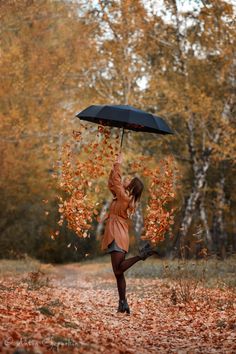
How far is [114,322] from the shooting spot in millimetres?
8625

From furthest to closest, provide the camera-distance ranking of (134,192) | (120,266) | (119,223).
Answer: (134,192), (119,223), (120,266)

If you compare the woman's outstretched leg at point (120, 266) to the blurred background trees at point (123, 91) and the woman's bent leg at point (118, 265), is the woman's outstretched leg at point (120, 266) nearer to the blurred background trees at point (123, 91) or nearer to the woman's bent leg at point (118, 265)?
the woman's bent leg at point (118, 265)

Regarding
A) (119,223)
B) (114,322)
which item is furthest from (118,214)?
(114,322)

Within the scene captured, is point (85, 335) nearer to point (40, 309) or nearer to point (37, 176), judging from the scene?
point (40, 309)

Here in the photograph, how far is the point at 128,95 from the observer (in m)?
21.7

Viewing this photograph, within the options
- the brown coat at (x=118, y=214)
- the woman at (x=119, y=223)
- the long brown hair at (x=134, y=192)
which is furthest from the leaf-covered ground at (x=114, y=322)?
the long brown hair at (x=134, y=192)

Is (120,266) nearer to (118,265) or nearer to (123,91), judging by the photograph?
(118,265)

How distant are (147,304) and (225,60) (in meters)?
11.4

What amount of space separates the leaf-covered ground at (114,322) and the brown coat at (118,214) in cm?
110

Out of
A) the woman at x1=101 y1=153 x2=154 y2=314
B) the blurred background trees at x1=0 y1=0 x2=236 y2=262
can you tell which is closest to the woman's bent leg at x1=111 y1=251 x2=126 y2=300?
the woman at x1=101 y1=153 x2=154 y2=314

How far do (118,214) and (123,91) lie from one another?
13.4 m

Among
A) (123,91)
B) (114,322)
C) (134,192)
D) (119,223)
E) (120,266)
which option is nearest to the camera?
(114,322)

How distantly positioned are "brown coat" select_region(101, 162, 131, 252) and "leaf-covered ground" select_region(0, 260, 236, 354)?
1.10 m

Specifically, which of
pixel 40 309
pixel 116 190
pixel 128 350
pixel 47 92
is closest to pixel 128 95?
pixel 47 92
